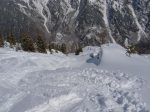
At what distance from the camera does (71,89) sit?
85.8 feet

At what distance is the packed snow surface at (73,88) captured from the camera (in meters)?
23.5

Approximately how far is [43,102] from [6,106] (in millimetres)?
2295

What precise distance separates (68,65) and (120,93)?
42.5 ft

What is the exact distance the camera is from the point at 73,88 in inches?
1038

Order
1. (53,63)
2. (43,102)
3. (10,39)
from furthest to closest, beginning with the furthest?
1. (10,39)
2. (53,63)
3. (43,102)

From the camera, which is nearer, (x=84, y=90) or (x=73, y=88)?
(x=84, y=90)

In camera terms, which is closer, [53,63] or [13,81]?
[13,81]

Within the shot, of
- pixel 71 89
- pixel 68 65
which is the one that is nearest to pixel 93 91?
pixel 71 89

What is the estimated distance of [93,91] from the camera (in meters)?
25.7

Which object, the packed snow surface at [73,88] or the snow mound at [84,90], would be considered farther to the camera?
the packed snow surface at [73,88]

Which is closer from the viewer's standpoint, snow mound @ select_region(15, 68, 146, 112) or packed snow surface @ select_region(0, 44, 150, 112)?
snow mound @ select_region(15, 68, 146, 112)

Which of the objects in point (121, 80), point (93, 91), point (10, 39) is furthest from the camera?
point (10, 39)

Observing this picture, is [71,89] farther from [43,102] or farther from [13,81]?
[13,81]

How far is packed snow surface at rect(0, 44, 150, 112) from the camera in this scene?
23.5 meters
